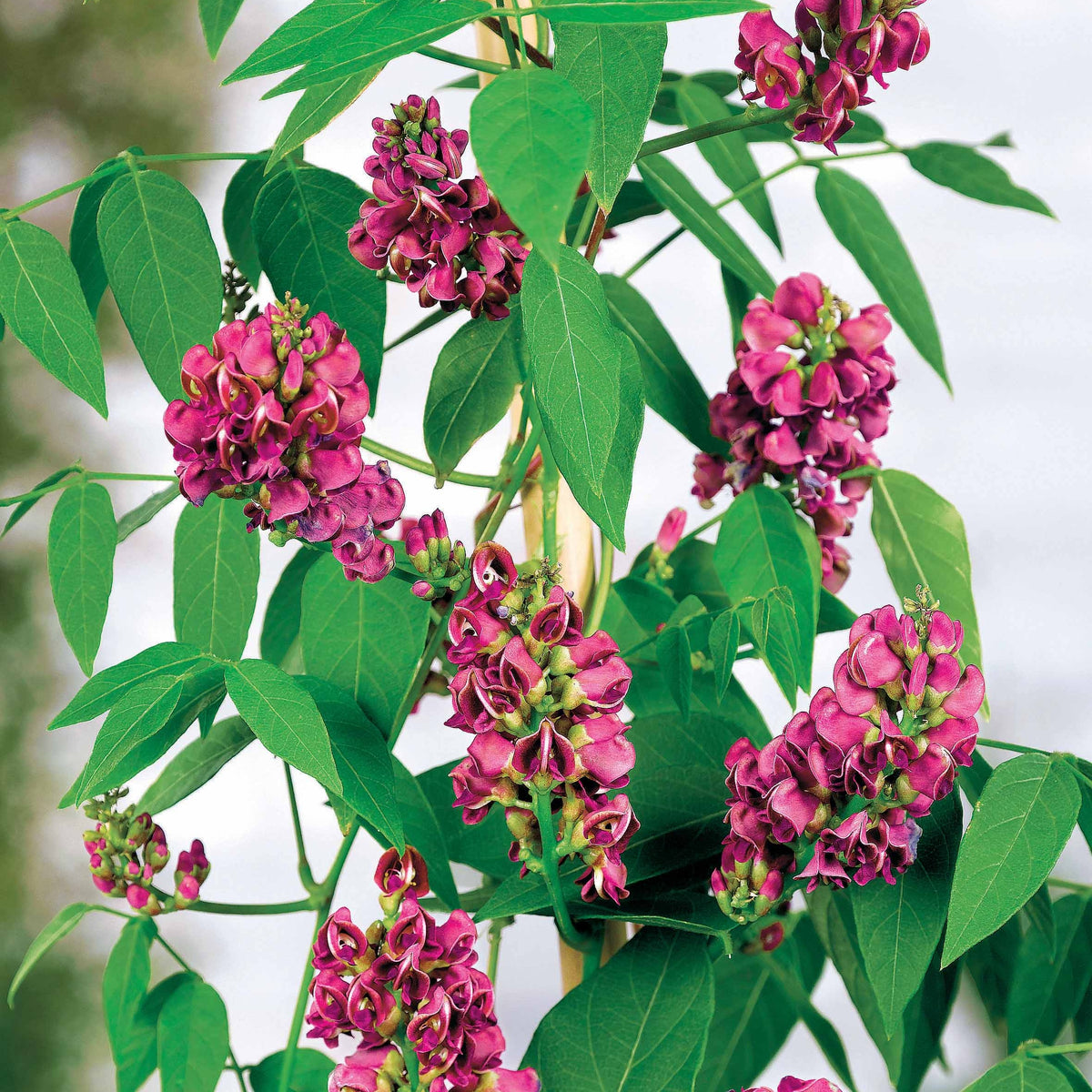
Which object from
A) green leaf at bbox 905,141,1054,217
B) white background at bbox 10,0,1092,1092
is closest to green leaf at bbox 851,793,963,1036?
green leaf at bbox 905,141,1054,217

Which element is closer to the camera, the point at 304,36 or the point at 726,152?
the point at 304,36

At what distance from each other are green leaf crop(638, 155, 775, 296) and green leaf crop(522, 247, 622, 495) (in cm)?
10

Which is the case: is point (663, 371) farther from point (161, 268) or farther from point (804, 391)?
point (161, 268)

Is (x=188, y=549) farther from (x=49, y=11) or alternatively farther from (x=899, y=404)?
(x=49, y=11)

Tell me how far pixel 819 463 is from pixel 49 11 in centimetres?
130

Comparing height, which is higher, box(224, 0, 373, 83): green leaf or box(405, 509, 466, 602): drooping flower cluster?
box(224, 0, 373, 83): green leaf

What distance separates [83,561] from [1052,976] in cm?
28

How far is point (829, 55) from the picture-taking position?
0.84ft

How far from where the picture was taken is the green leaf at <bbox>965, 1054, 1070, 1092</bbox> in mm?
260

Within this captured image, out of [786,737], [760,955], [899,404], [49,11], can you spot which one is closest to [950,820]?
[786,737]

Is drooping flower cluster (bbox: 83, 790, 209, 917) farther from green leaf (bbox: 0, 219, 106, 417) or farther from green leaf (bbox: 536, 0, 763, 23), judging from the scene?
green leaf (bbox: 536, 0, 763, 23)

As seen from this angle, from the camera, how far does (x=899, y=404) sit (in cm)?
127

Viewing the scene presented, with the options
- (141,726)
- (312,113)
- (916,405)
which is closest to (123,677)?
(141,726)

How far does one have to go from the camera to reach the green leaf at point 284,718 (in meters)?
0.23
